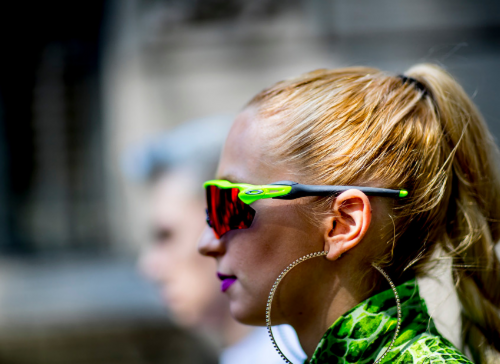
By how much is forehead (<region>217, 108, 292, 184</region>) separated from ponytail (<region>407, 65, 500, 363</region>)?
1.61 feet

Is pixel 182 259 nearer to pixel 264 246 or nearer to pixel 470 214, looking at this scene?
pixel 264 246

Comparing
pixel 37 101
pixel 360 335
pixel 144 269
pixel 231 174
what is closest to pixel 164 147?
pixel 144 269

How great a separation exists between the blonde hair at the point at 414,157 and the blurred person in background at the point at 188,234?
1209 millimetres

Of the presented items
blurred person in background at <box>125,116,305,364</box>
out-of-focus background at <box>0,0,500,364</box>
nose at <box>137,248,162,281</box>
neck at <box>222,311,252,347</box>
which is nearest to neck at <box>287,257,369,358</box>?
neck at <box>222,311,252,347</box>

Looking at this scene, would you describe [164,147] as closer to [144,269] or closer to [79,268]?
[144,269]

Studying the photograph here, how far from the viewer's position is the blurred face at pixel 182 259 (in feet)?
8.11

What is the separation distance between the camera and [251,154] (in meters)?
1.34

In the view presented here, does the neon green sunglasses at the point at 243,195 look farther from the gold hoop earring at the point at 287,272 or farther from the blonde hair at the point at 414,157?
the gold hoop earring at the point at 287,272

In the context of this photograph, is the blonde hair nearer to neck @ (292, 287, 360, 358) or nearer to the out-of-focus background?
neck @ (292, 287, 360, 358)

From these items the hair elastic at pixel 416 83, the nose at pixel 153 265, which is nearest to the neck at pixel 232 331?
the nose at pixel 153 265

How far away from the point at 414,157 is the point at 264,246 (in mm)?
480

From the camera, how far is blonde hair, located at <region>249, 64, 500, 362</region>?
49.4 inches

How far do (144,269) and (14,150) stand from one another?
5129 mm

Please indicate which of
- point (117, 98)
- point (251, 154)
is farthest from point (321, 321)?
point (117, 98)
